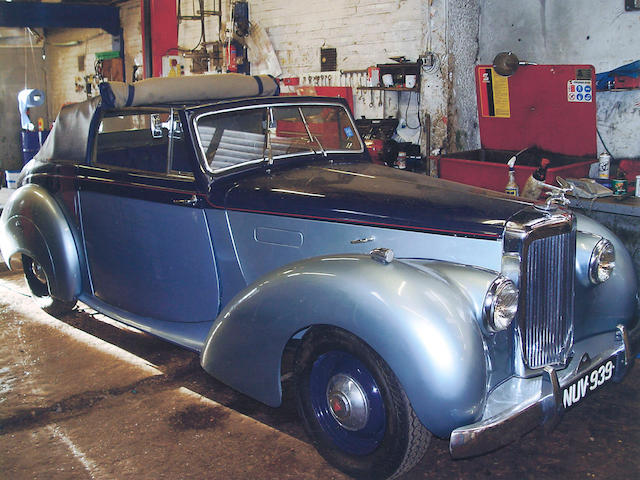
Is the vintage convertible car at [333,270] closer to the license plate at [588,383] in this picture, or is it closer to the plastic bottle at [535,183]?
the license plate at [588,383]

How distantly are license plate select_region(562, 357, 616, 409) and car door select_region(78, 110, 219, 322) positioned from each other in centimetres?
161

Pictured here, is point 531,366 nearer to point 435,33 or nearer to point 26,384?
point 26,384

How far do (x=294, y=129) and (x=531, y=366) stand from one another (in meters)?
1.71

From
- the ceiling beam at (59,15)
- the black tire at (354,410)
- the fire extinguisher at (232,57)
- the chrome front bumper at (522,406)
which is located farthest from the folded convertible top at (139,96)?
the ceiling beam at (59,15)

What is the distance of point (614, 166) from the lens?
198 inches

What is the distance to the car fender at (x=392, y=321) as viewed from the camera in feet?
6.59

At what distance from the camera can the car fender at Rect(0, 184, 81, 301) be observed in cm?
365

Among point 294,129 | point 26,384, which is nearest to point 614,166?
point 294,129

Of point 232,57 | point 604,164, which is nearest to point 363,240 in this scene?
point 604,164

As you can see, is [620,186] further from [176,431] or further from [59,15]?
[59,15]

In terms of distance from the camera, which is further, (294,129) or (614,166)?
(614,166)

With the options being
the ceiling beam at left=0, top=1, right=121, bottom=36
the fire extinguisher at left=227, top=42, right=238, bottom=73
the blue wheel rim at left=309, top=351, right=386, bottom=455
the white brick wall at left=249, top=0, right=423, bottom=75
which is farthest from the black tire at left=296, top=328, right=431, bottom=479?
the ceiling beam at left=0, top=1, right=121, bottom=36

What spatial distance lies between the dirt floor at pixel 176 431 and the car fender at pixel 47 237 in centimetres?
41

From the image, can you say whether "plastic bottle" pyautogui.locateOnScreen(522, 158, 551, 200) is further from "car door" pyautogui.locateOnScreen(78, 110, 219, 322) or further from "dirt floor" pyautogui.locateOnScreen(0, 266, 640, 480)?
"car door" pyautogui.locateOnScreen(78, 110, 219, 322)
